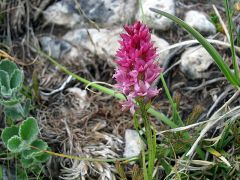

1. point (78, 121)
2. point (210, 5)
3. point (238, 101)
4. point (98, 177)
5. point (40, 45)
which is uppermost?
point (210, 5)

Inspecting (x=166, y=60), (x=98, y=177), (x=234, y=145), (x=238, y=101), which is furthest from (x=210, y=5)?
(x=98, y=177)

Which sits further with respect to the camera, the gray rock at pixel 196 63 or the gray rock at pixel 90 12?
the gray rock at pixel 90 12

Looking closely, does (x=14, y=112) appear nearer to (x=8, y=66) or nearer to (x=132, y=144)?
(x=8, y=66)

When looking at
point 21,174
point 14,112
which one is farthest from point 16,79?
point 21,174

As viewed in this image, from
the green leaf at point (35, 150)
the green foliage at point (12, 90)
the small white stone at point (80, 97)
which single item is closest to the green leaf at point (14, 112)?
the green foliage at point (12, 90)

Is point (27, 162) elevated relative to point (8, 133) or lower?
lower

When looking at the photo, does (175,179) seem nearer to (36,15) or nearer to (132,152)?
(132,152)

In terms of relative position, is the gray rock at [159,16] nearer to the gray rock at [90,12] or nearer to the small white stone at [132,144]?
the gray rock at [90,12]
